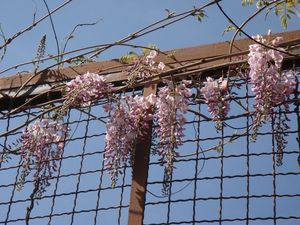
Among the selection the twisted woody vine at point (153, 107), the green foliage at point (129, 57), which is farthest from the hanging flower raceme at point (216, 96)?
the green foliage at point (129, 57)

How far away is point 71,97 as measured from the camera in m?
2.75

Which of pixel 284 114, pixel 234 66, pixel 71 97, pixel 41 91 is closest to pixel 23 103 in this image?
pixel 41 91

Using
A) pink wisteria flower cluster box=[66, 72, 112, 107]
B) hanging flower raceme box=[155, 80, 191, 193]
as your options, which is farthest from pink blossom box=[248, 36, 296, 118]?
pink wisteria flower cluster box=[66, 72, 112, 107]

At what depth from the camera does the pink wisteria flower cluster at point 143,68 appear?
2697 millimetres

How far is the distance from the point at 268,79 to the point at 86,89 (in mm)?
865

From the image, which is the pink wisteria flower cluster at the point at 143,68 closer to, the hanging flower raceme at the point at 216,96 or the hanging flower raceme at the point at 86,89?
the hanging flower raceme at the point at 86,89

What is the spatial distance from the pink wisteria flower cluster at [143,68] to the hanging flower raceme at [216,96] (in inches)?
10.9

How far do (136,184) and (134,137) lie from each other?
224mm

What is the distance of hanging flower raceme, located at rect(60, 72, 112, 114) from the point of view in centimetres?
276

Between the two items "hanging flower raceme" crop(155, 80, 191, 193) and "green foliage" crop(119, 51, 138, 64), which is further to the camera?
"green foliage" crop(119, 51, 138, 64)

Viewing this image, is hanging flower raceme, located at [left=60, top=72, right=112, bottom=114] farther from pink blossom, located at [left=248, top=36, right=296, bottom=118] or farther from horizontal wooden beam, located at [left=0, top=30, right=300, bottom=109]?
pink blossom, located at [left=248, top=36, right=296, bottom=118]

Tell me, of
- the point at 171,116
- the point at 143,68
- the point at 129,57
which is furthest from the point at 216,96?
the point at 129,57

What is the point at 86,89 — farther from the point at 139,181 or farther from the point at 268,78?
the point at 268,78

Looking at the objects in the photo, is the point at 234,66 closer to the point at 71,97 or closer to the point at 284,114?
the point at 284,114
